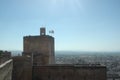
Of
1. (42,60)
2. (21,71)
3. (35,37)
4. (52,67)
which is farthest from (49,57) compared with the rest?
(21,71)

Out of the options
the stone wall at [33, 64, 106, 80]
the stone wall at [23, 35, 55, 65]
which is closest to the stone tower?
the stone wall at [23, 35, 55, 65]

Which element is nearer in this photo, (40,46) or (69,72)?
(69,72)

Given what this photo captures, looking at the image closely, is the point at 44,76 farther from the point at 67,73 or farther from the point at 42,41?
the point at 42,41

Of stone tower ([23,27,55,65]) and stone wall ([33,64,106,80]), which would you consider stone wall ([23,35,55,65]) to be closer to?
stone tower ([23,27,55,65])

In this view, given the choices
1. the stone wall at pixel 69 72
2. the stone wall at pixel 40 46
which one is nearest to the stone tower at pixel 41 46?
the stone wall at pixel 40 46

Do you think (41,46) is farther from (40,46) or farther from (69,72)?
(69,72)

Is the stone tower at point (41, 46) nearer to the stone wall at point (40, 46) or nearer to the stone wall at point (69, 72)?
the stone wall at point (40, 46)

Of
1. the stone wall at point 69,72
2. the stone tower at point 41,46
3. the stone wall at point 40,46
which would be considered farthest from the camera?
the stone wall at point 40,46

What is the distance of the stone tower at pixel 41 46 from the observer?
900 inches

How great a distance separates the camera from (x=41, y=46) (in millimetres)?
23438

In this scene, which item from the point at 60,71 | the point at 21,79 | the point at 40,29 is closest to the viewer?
the point at 21,79

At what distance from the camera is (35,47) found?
23547 millimetres

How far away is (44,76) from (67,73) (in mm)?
2107

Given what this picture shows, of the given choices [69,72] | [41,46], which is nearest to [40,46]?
[41,46]
